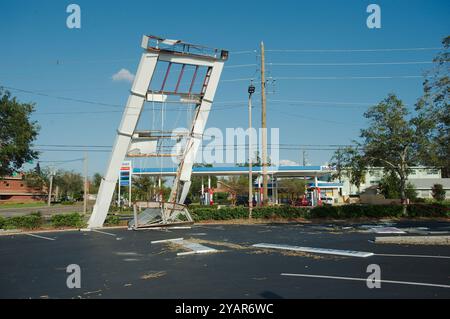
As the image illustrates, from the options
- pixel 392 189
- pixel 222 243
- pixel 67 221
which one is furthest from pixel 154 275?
pixel 392 189

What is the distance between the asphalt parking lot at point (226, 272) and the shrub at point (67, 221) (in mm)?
10354

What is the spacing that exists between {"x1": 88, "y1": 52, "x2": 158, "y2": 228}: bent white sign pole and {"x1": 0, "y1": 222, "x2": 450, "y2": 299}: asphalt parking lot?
9290 mm

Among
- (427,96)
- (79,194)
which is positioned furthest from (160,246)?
(79,194)

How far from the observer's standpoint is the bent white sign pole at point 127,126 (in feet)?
78.1

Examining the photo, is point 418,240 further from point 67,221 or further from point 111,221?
point 67,221

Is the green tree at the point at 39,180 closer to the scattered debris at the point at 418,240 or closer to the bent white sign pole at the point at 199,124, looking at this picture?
the bent white sign pole at the point at 199,124

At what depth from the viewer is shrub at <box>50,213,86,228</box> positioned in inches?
1016

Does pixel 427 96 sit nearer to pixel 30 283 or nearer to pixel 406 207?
pixel 406 207

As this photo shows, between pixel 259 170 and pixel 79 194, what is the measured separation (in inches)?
2403

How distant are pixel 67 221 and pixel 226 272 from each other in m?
18.9

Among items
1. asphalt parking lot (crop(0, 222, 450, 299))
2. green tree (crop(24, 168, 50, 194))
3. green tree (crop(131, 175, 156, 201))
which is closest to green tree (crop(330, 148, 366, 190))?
asphalt parking lot (crop(0, 222, 450, 299))

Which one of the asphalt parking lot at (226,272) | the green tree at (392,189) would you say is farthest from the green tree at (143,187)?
the asphalt parking lot at (226,272)

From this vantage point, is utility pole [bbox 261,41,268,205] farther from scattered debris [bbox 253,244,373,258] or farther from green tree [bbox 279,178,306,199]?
green tree [bbox 279,178,306,199]

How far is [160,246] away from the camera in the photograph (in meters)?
15.7
